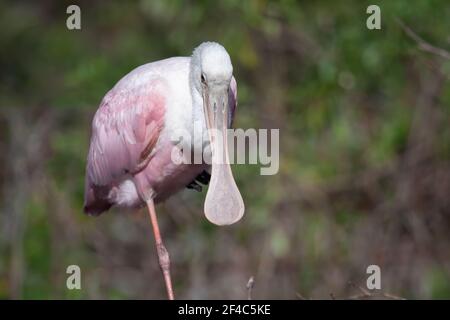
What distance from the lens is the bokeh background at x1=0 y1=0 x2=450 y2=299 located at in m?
7.92

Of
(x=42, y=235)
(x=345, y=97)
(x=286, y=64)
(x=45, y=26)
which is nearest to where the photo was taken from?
(x=42, y=235)

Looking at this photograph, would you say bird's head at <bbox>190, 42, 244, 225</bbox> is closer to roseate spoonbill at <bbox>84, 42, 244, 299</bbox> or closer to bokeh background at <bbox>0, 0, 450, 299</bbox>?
roseate spoonbill at <bbox>84, 42, 244, 299</bbox>

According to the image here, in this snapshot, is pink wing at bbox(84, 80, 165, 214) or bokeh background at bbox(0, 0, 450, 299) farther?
bokeh background at bbox(0, 0, 450, 299)

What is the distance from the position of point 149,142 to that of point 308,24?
3.48 m

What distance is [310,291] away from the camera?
26.2 feet

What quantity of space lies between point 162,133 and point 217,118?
50 centimetres

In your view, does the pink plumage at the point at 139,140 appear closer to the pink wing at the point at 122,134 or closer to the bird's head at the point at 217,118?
the pink wing at the point at 122,134

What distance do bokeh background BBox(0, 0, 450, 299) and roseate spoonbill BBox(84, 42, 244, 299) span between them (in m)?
1.98

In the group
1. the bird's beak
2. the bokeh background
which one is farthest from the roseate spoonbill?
the bokeh background

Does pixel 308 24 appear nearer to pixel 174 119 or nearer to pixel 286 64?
pixel 286 64

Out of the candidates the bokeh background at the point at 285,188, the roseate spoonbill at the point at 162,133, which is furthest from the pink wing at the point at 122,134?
the bokeh background at the point at 285,188

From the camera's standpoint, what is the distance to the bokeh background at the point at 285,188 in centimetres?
792

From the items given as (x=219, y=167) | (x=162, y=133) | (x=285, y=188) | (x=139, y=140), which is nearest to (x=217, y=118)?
(x=219, y=167)

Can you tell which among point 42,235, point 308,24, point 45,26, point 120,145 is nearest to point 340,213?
point 308,24
